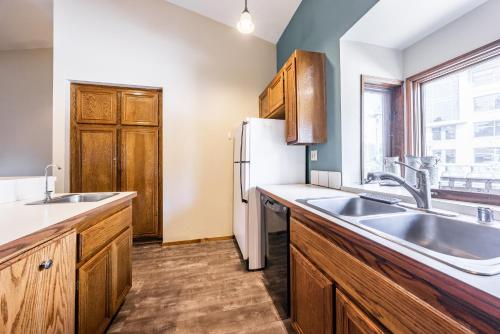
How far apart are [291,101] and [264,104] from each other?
0.90 meters

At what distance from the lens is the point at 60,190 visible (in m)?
2.49

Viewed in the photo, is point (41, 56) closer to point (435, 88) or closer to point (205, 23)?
point (205, 23)

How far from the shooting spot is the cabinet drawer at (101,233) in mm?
1036

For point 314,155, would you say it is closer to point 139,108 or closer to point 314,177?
point 314,177

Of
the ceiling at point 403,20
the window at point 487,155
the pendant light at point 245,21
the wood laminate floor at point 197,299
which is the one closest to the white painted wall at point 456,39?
the ceiling at point 403,20

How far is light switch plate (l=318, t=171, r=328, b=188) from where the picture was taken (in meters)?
1.94

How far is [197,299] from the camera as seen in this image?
166cm

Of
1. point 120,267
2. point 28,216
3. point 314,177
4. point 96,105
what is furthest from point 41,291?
point 96,105

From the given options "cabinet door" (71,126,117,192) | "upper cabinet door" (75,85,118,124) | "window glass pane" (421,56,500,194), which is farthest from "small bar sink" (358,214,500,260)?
"upper cabinet door" (75,85,118,124)

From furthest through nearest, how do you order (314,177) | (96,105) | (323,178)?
(96,105) < (314,177) < (323,178)

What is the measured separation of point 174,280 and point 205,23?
3.24 metres

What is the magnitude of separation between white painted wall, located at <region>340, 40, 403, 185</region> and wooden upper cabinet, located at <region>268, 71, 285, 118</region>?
62 cm

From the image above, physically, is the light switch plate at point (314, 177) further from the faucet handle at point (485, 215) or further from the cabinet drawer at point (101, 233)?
the cabinet drawer at point (101, 233)

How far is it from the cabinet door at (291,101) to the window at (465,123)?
959 millimetres
